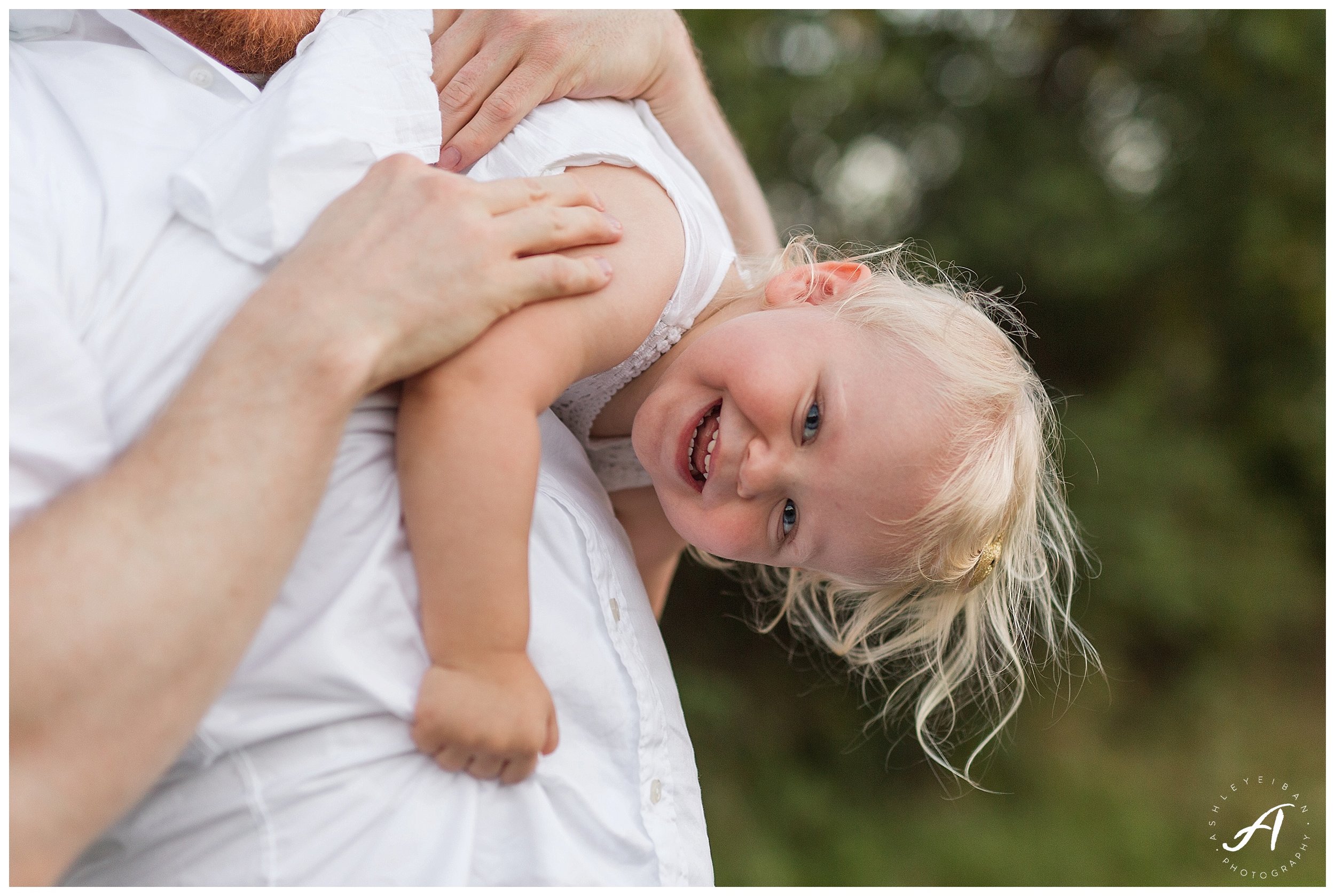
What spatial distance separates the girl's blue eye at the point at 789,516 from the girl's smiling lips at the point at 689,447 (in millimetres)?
149

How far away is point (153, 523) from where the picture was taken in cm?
101

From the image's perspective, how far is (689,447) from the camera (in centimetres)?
165

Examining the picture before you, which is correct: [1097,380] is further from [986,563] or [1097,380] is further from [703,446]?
[703,446]

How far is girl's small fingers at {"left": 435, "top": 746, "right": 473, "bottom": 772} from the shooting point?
49.4 inches

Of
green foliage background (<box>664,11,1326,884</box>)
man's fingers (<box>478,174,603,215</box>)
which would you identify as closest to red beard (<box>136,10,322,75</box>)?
man's fingers (<box>478,174,603,215</box>)

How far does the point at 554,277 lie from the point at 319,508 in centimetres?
41

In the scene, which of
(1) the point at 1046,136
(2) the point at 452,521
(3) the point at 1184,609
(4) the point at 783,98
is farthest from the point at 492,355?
(3) the point at 1184,609

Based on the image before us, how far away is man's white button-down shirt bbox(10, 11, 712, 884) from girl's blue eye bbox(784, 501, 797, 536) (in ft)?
1.45

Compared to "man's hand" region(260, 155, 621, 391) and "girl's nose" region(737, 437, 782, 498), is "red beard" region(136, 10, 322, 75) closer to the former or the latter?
"man's hand" region(260, 155, 621, 391)

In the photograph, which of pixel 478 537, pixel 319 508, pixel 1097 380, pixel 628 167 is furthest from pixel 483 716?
pixel 1097 380

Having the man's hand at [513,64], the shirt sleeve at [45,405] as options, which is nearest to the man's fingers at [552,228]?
the man's hand at [513,64]

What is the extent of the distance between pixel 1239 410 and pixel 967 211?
2400 millimetres

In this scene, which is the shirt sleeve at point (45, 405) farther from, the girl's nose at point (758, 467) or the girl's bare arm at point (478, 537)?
the girl's nose at point (758, 467)

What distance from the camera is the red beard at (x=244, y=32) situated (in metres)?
1.42
